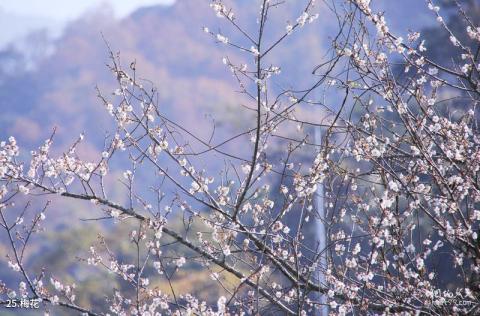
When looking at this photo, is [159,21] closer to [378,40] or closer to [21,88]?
[21,88]

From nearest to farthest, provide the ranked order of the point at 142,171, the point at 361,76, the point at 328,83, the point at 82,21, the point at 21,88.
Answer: the point at 361,76
the point at 328,83
the point at 142,171
the point at 21,88
the point at 82,21

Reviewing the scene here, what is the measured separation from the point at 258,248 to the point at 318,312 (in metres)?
0.67

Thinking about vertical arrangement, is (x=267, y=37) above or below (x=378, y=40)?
above

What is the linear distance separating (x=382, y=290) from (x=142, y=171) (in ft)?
89.4

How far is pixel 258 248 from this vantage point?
12.5 ft

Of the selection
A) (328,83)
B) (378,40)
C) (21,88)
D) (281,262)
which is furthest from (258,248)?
(21,88)

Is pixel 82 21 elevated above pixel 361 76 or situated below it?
above

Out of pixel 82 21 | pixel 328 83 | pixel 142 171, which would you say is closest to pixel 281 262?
pixel 328 83

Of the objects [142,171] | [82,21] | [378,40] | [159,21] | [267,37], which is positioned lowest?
[378,40]

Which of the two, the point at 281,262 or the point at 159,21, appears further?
the point at 159,21

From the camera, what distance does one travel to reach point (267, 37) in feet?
116

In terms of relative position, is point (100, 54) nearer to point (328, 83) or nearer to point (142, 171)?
point (142, 171)

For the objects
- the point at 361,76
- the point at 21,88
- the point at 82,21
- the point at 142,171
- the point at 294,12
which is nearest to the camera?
the point at 361,76

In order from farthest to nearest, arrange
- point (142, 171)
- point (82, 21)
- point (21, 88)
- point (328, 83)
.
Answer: point (82, 21)
point (21, 88)
point (142, 171)
point (328, 83)
